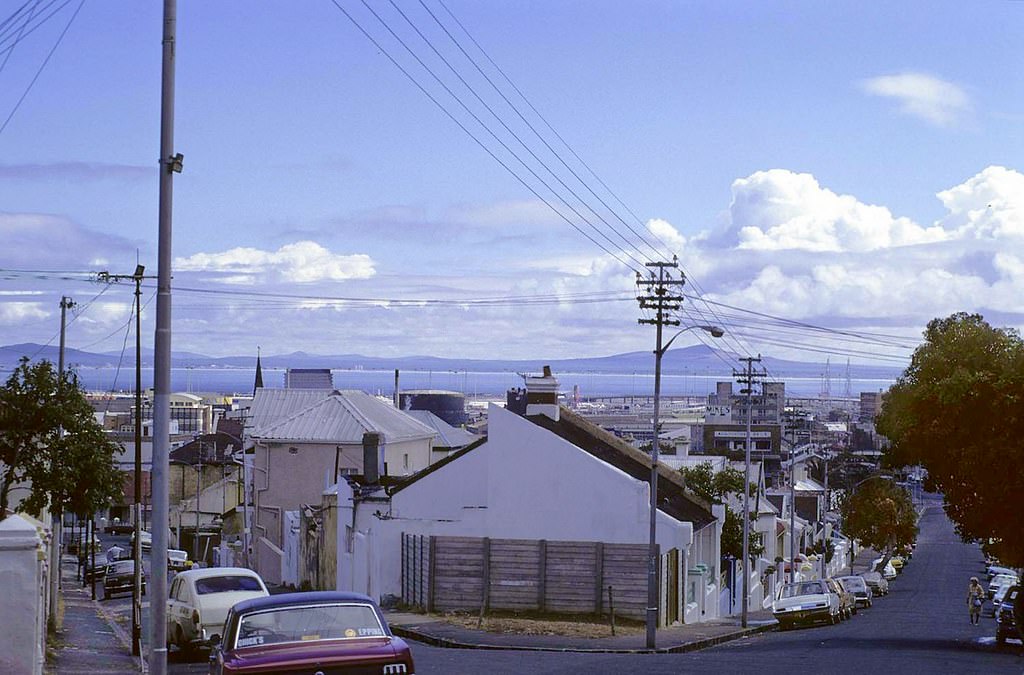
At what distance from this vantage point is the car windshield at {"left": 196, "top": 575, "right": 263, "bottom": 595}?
83.8 feet

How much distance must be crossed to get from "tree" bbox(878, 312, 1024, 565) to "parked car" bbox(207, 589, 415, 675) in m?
21.0

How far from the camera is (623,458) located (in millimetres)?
46156

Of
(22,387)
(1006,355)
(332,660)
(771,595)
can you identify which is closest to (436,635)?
(22,387)

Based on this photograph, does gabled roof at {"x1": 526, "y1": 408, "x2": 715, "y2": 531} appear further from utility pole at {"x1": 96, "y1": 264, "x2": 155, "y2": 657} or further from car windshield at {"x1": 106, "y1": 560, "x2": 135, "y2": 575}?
car windshield at {"x1": 106, "y1": 560, "x2": 135, "y2": 575}

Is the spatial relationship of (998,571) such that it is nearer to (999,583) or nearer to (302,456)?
(999,583)

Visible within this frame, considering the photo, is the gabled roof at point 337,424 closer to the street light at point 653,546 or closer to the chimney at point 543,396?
the chimney at point 543,396

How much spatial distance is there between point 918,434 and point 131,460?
3253 inches

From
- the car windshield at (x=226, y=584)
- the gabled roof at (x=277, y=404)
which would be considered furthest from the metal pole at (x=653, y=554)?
the gabled roof at (x=277, y=404)

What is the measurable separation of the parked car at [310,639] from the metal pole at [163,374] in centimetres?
212

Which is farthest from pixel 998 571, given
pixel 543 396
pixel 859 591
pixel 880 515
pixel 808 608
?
pixel 543 396

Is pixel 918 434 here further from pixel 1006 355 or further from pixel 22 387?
pixel 22 387

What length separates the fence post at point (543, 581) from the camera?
121ft

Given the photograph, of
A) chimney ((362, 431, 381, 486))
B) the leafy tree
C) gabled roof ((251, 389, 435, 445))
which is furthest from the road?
gabled roof ((251, 389, 435, 445))

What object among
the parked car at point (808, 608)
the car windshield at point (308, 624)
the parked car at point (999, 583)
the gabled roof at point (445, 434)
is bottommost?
the parked car at point (999, 583)
